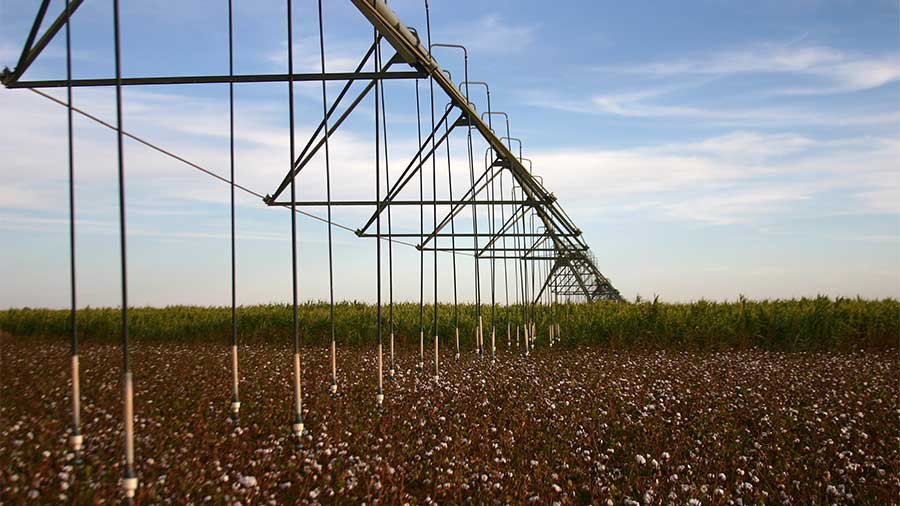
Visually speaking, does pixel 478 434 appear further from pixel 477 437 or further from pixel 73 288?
pixel 73 288

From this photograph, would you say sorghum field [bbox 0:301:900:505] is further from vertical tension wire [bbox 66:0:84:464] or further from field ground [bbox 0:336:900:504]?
vertical tension wire [bbox 66:0:84:464]

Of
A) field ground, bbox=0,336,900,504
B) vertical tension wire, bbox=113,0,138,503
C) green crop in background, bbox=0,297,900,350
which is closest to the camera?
vertical tension wire, bbox=113,0,138,503

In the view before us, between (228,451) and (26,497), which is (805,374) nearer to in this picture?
(228,451)

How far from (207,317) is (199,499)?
17369mm

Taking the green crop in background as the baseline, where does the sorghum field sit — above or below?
below

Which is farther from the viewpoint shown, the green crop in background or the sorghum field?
the green crop in background

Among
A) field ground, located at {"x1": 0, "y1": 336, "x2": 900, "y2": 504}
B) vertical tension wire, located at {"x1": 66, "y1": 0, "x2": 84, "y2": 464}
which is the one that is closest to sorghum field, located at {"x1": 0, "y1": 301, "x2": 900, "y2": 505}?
field ground, located at {"x1": 0, "y1": 336, "x2": 900, "y2": 504}

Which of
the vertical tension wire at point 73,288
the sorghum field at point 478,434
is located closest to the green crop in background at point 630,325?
the sorghum field at point 478,434

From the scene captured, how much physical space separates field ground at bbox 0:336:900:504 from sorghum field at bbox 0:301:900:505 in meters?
0.03

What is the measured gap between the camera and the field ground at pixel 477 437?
5.76 m

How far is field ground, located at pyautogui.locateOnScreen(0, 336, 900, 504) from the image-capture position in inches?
227

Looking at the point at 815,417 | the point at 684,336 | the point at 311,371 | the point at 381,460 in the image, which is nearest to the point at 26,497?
the point at 381,460

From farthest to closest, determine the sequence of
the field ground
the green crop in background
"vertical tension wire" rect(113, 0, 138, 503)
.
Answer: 1. the green crop in background
2. the field ground
3. "vertical tension wire" rect(113, 0, 138, 503)

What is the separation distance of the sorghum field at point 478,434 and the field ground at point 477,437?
0.09 feet
